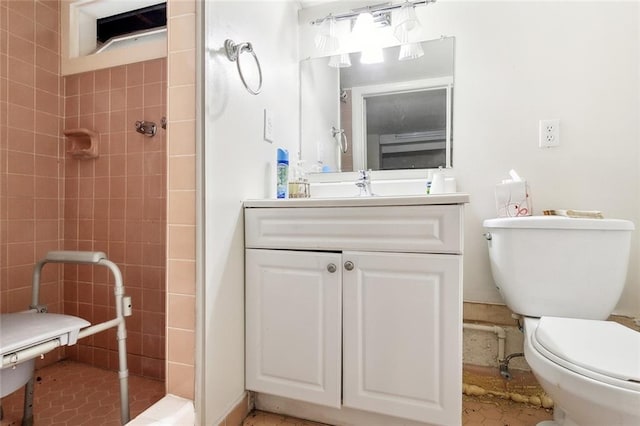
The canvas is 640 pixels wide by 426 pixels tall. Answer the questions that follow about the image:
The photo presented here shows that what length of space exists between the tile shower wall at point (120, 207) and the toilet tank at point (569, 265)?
155 cm

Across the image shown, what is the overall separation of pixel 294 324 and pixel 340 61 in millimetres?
1318

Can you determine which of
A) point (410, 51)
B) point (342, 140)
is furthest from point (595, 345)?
point (410, 51)

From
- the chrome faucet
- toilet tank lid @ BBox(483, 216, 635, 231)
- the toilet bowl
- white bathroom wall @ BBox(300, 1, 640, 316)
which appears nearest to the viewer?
the toilet bowl

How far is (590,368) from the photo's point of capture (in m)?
0.72

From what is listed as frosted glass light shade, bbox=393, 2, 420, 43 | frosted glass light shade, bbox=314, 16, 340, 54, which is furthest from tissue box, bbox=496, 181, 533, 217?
frosted glass light shade, bbox=314, 16, 340, 54

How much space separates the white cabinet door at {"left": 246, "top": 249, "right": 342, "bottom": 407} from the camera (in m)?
0.99

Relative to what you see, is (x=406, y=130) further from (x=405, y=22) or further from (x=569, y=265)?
(x=569, y=265)

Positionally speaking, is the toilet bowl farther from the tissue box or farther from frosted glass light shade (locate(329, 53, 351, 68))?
frosted glass light shade (locate(329, 53, 351, 68))

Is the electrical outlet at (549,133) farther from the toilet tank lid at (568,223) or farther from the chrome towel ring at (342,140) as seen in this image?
the chrome towel ring at (342,140)

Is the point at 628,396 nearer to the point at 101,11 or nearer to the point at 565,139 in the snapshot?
the point at 565,139

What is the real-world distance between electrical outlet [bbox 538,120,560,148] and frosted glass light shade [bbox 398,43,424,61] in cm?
63

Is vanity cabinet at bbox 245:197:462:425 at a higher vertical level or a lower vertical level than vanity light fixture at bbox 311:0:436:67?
lower

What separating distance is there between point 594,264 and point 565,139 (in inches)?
21.9

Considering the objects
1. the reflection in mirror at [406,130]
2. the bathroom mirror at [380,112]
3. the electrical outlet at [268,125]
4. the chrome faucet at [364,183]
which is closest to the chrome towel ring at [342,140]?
the bathroom mirror at [380,112]
